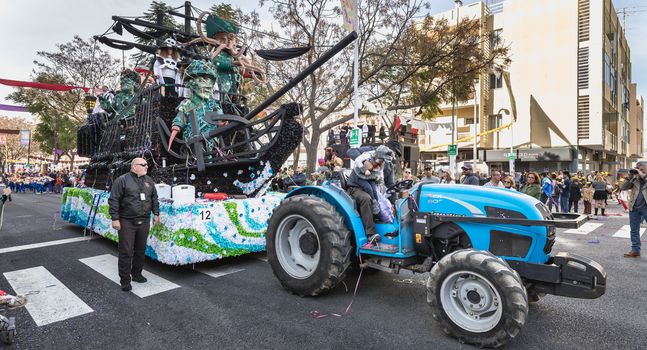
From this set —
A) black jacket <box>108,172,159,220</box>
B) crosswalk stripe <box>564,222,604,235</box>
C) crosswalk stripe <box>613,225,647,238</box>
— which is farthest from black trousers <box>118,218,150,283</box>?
crosswalk stripe <box>613,225,647,238</box>

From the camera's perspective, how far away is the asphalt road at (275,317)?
3.37 m

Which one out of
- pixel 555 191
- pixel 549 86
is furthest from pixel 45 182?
pixel 549 86

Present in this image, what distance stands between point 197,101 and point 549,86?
29.1 meters

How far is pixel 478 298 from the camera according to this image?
329cm

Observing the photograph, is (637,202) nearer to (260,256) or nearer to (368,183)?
(368,183)

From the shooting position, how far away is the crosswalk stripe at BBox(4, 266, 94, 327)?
404cm

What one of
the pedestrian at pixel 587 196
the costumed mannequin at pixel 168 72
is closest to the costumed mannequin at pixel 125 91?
the costumed mannequin at pixel 168 72

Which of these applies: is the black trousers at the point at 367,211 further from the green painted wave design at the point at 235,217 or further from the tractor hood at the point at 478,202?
the green painted wave design at the point at 235,217

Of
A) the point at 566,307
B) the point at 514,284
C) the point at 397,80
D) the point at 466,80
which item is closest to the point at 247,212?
the point at 514,284

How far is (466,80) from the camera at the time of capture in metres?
15.9

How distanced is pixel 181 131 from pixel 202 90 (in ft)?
2.75

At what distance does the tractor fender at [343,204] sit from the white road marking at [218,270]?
196 centimetres

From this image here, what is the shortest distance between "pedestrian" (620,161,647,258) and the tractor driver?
5640 millimetres

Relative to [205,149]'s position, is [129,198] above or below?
below
